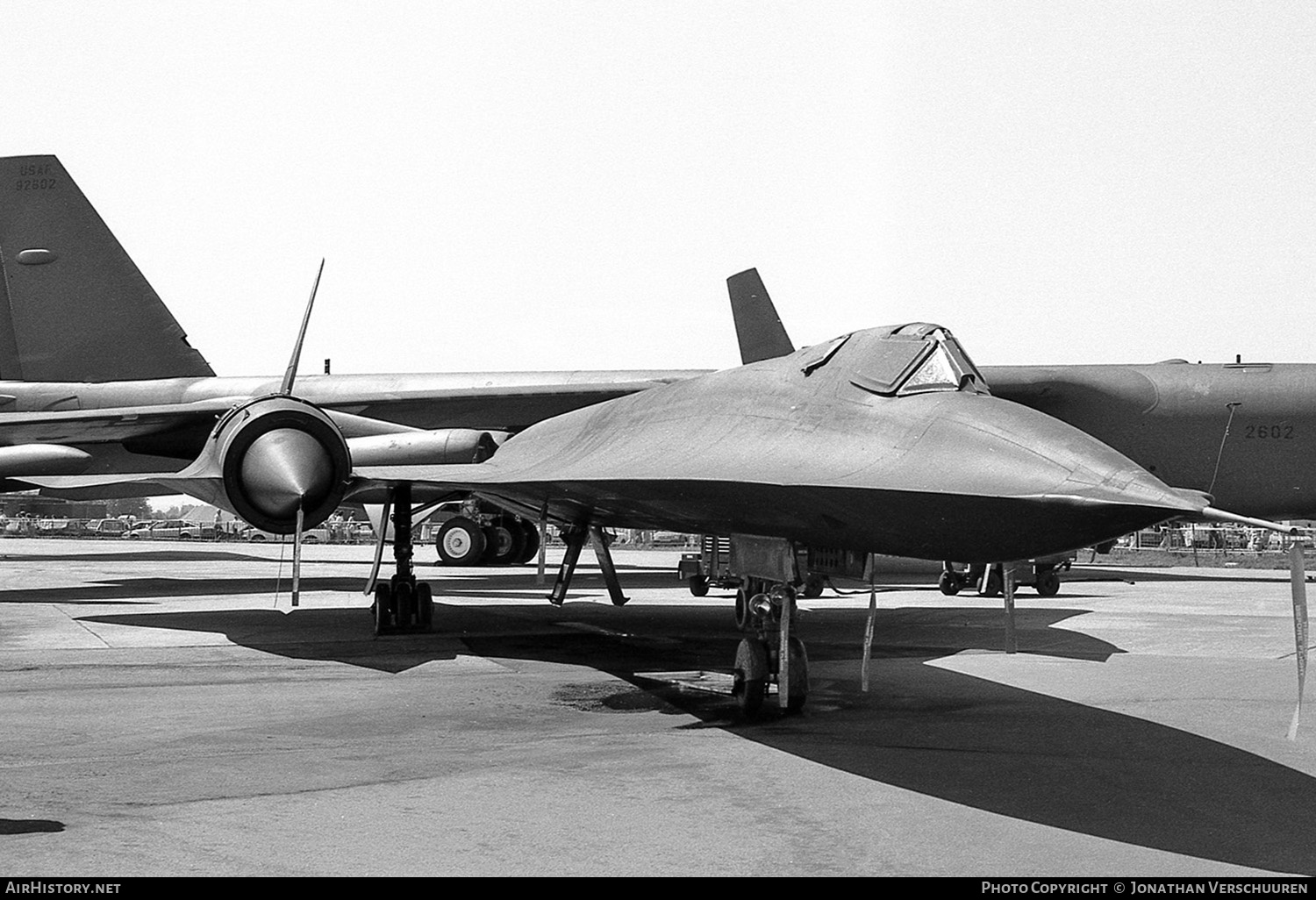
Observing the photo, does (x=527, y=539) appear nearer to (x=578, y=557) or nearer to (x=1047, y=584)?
(x=1047, y=584)

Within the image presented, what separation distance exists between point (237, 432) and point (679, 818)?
24.8 ft

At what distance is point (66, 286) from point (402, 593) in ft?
44.0

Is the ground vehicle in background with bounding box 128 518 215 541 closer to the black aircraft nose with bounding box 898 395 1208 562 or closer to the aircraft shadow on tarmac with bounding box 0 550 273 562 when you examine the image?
the aircraft shadow on tarmac with bounding box 0 550 273 562

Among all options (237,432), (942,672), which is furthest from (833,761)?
(237,432)

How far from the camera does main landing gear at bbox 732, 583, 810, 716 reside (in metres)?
7.40

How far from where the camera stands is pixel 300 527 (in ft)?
35.8

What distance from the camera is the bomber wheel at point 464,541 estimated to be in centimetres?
2283

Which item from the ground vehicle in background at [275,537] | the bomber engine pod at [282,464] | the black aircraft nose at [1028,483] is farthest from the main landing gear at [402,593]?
the ground vehicle in background at [275,537]

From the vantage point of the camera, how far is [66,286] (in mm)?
21953

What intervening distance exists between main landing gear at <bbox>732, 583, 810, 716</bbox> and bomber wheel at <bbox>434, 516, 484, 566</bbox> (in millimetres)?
15469

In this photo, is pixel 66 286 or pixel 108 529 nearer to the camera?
pixel 66 286

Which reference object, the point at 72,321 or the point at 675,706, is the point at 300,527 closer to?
the point at 675,706

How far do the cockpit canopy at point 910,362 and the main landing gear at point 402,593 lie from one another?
19.8 feet

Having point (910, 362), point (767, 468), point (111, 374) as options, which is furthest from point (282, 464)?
point (111, 374)
